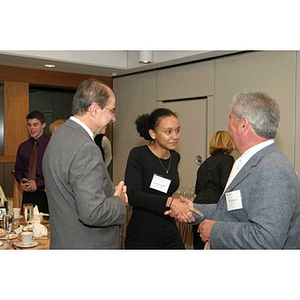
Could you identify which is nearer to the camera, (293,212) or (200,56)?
(293,212)

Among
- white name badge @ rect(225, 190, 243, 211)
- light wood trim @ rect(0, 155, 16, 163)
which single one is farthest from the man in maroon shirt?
white name badge @ rect(225, 190, 243, 211)

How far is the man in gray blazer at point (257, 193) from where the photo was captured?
1333 mm

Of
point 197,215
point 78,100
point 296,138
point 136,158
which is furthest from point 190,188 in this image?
point 78,100

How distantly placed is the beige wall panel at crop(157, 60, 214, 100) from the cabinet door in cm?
11

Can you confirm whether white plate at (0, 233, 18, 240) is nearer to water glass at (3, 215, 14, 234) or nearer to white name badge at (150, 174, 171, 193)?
water glass at (3, 215, 14, 234)

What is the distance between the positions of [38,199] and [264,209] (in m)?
3.04

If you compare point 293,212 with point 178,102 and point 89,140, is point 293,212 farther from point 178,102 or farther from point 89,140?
point 178,102

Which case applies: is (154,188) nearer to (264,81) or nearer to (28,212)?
(28,212)

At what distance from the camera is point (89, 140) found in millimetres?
1634

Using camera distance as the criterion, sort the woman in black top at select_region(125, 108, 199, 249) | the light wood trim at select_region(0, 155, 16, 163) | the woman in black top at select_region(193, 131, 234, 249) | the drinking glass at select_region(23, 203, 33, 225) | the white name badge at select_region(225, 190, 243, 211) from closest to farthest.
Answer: the white name badge at select_region(225, 190, 243, 211)
the woman in black top at select_region(125, 108, 199, 249)
the drinking glass at select_region(23, 203, 33, 225)
the woman in black top at select_region(193, 131, 234, 249)
the light wood trim at select_region(0, 155, 16, 163)

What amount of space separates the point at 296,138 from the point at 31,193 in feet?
8.65

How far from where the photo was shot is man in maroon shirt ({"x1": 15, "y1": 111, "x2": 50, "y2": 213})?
155 inches

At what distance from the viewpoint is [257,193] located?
1381mm

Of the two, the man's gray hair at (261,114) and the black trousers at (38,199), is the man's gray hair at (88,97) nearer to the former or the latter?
the man's gray hair at (261,114)
